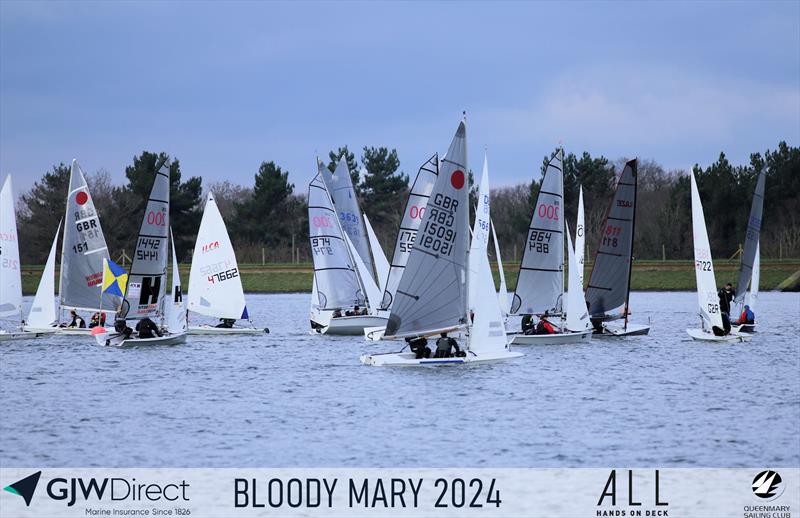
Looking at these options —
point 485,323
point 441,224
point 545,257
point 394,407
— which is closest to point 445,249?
point 441,224

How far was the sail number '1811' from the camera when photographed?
26125mm

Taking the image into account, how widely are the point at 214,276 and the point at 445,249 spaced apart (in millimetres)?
12593

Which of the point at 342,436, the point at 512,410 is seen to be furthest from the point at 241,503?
the point at 512,410

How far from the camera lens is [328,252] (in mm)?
37000

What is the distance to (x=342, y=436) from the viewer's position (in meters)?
19.2

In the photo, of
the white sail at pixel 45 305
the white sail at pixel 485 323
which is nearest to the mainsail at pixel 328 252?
the white sail at pixel 45 305

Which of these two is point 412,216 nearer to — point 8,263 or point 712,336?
point 712,336

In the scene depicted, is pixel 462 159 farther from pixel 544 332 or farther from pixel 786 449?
pixel 786 449

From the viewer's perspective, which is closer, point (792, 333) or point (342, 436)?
point (342, 436)

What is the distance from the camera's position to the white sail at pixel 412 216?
35.4 m

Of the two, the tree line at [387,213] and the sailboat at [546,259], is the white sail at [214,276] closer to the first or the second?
the sailboat at [546,259]

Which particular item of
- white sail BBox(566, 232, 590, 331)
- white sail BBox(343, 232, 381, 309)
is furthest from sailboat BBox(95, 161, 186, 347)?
white sail BBox(566, 232, 590, 331)

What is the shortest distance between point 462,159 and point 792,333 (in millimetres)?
A: 17506

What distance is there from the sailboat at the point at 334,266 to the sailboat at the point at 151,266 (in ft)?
16.8
